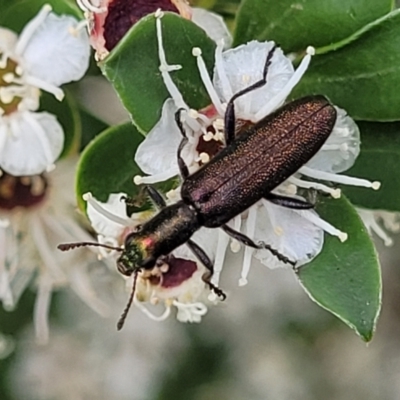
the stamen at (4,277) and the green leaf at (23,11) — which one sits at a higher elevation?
the green leaf at (23,11)

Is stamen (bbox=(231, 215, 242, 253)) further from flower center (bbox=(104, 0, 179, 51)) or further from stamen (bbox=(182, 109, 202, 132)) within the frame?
flower center (bbox=(104, 0, 179, 51))

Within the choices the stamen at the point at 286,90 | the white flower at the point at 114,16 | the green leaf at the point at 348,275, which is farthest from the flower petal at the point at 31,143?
the green leaf at the point at 348,275

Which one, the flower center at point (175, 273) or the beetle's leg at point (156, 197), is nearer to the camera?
the beetle's leg at point (156, 197)

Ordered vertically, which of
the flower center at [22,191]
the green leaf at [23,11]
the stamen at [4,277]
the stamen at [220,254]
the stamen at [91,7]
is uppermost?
the stamen at [91,7]

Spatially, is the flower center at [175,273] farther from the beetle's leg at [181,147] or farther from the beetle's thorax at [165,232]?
the beetle's leg at [181,147]

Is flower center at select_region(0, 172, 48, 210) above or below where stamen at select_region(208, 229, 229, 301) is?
below

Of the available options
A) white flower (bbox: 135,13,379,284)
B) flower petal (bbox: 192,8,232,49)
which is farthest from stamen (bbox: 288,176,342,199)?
flower petal (bbox: 192,8,232,49)
